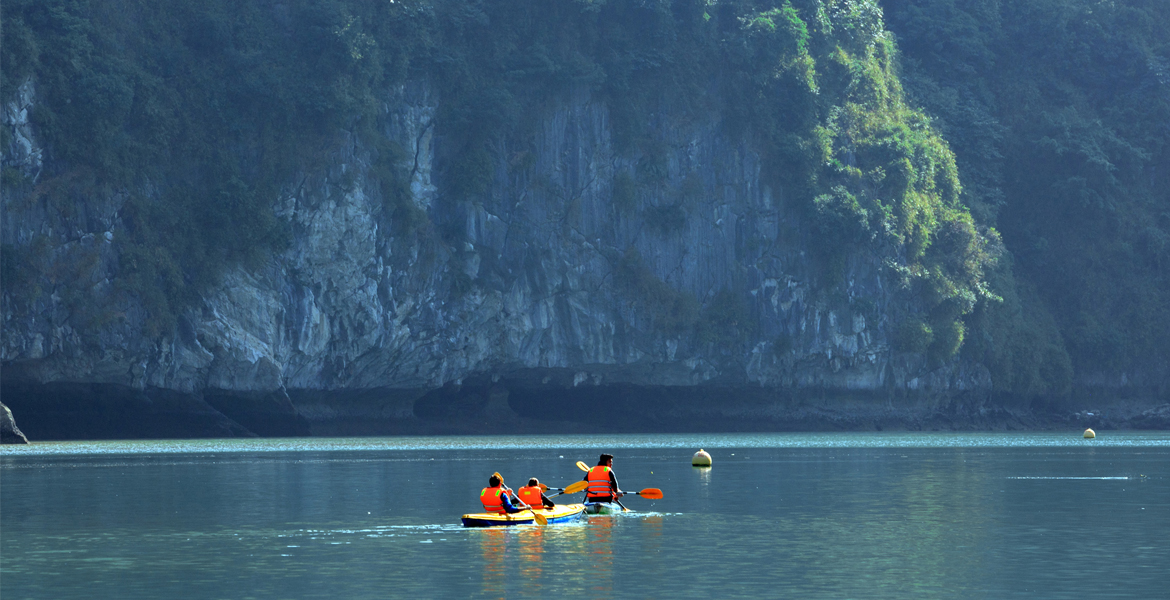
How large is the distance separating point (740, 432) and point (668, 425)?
3.11 meters

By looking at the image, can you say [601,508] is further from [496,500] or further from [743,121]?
[743,121]

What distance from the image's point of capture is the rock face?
53844 mm

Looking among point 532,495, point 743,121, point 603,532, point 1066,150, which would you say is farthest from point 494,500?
point 1066,150

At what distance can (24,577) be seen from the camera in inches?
642

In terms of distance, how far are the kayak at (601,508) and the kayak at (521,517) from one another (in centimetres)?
76

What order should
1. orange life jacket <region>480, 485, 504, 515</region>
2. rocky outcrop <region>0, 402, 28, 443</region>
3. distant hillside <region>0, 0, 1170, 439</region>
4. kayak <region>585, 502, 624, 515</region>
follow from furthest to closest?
distant hillside <region>0, 0, 1170, 439</region>
rocky outcrop <region>0, 402, 28, 443</region>
kayak <region>585, 502, 624, 515</region>
orange life jacket <region>480, 485, 504, 515</region>

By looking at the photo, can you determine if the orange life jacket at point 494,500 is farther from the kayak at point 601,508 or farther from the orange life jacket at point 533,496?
the kayak at point 601,508

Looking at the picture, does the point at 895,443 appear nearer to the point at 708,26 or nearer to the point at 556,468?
the point at 556,468

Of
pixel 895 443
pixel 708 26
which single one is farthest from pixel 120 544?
pixel 708 26

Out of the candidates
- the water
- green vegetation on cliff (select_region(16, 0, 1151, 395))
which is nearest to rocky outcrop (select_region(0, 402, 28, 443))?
green vegetation on cliff (select_region(16, 0, 1151, 395))

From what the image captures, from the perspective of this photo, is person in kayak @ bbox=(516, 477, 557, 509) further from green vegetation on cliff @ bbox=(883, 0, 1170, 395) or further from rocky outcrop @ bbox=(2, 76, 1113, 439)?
green vegetation on cliff @ bbox=(883, 0, 1170, 395)

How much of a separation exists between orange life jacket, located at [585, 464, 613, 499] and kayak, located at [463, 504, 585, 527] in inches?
32.7

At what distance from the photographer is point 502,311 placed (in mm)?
60781

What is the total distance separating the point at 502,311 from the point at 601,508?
3686 centimetres
